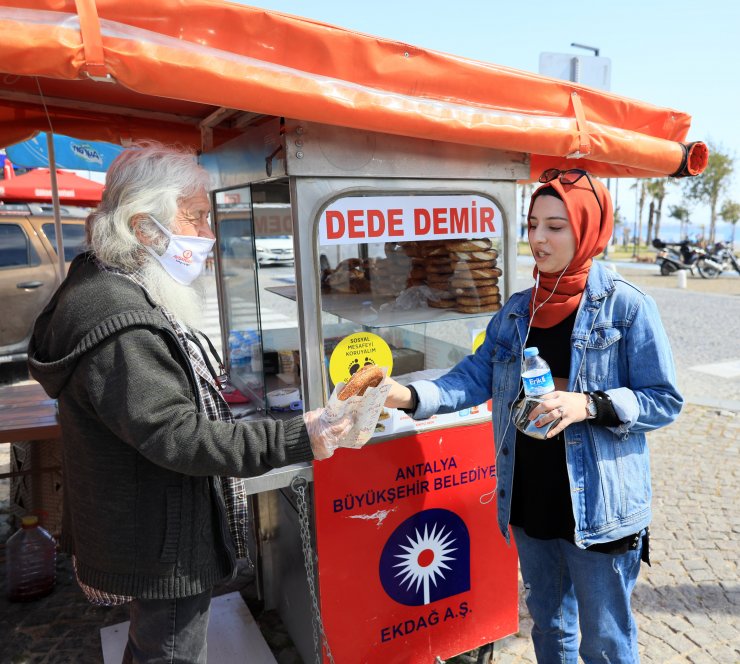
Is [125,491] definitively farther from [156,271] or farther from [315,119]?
[315,119]

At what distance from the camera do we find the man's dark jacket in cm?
144

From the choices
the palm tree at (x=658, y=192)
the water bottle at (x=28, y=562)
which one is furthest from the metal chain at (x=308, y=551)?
the palm tree at (x=658, y=192)

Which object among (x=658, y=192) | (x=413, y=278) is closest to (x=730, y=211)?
(x=658, y=192)

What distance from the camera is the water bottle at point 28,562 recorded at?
313cm

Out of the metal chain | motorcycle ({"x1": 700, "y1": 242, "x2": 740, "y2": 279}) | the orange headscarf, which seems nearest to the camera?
the orange headscarf

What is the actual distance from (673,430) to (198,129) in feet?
15.5

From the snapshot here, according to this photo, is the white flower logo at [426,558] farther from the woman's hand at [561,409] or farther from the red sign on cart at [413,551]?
the woman's hand at [561,409]

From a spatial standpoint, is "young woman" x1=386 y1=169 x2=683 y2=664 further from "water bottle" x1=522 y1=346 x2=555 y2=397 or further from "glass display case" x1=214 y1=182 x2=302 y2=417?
"glass display case" x1=214 y1=182 x2=302 y2=417

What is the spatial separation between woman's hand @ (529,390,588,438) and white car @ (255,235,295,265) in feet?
A: 3.86

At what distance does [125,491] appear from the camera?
156cm

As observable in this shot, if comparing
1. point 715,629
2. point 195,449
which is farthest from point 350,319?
point 715,629

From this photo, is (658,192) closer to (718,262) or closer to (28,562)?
(718,262)

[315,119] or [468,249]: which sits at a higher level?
[315,119]

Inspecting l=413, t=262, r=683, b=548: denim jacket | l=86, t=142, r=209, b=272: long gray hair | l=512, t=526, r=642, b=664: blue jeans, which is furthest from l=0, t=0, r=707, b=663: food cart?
l=413, t=262, r=683, b=548: denim jacket
